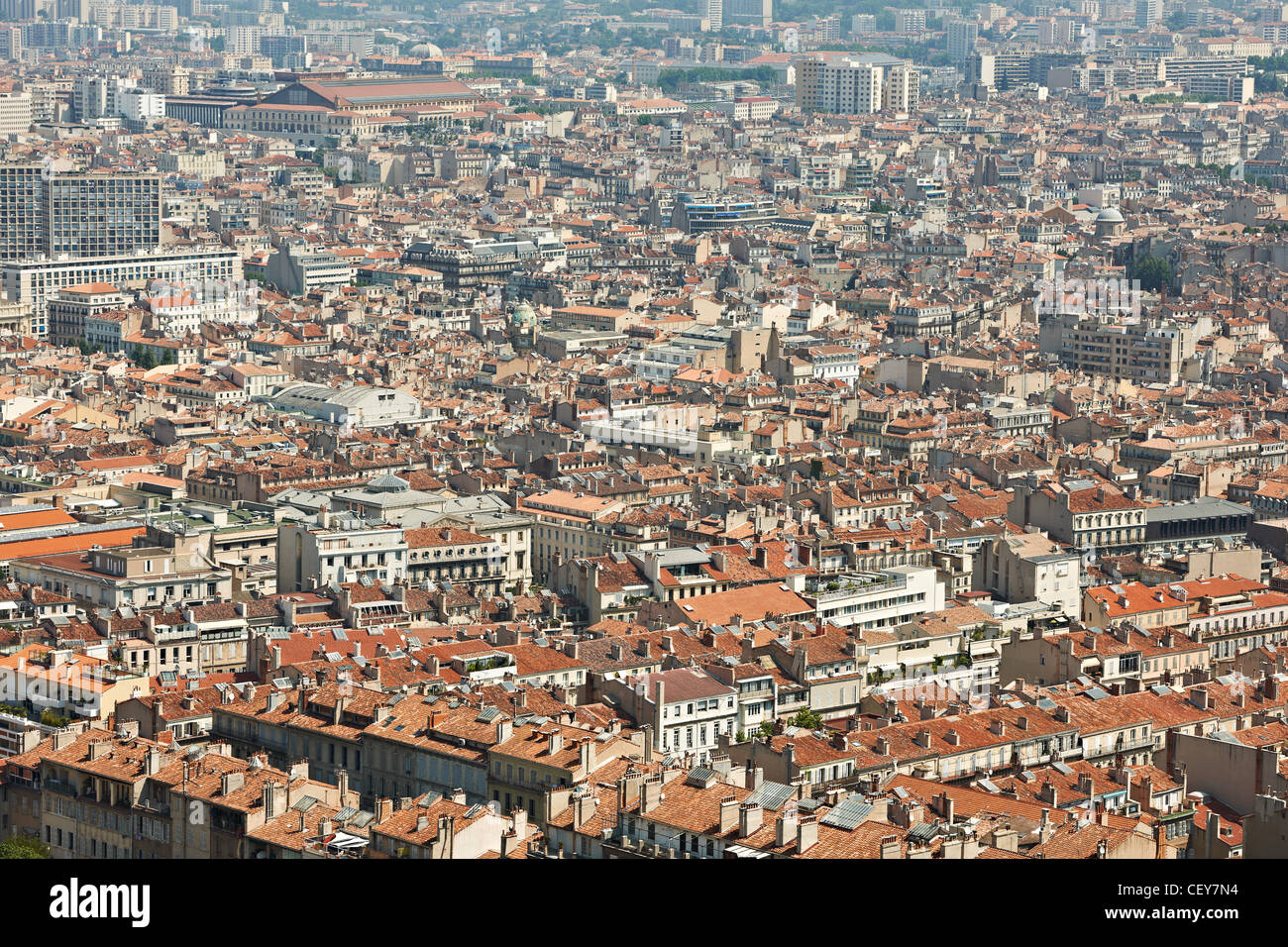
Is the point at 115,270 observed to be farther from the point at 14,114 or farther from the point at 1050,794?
the point at 1050,794

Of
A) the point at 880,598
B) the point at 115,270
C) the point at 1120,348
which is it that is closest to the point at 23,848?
the point at 880,598

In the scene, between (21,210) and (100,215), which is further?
(21,210)

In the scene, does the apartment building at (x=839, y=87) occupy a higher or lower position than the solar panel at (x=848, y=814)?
lower

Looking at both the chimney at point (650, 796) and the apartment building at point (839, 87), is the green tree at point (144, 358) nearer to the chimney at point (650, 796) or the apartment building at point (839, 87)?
the chimney at point (650, 796)

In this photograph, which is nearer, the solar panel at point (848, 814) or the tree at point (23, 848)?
the solar panel at point (848, 814)

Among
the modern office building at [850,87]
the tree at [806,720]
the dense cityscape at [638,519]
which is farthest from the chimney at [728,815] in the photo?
the modern office building at [850,87]

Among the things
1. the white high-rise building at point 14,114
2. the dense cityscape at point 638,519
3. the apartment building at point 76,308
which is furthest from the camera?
the white high-rise building at point 14,114

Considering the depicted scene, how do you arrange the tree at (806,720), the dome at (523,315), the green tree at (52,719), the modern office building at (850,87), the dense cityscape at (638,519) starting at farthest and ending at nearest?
the modern office building at (850,87), the dome at (523,315), the tree at (806,720), the green tree at (52,719), the dense cityscape at (638,519)
